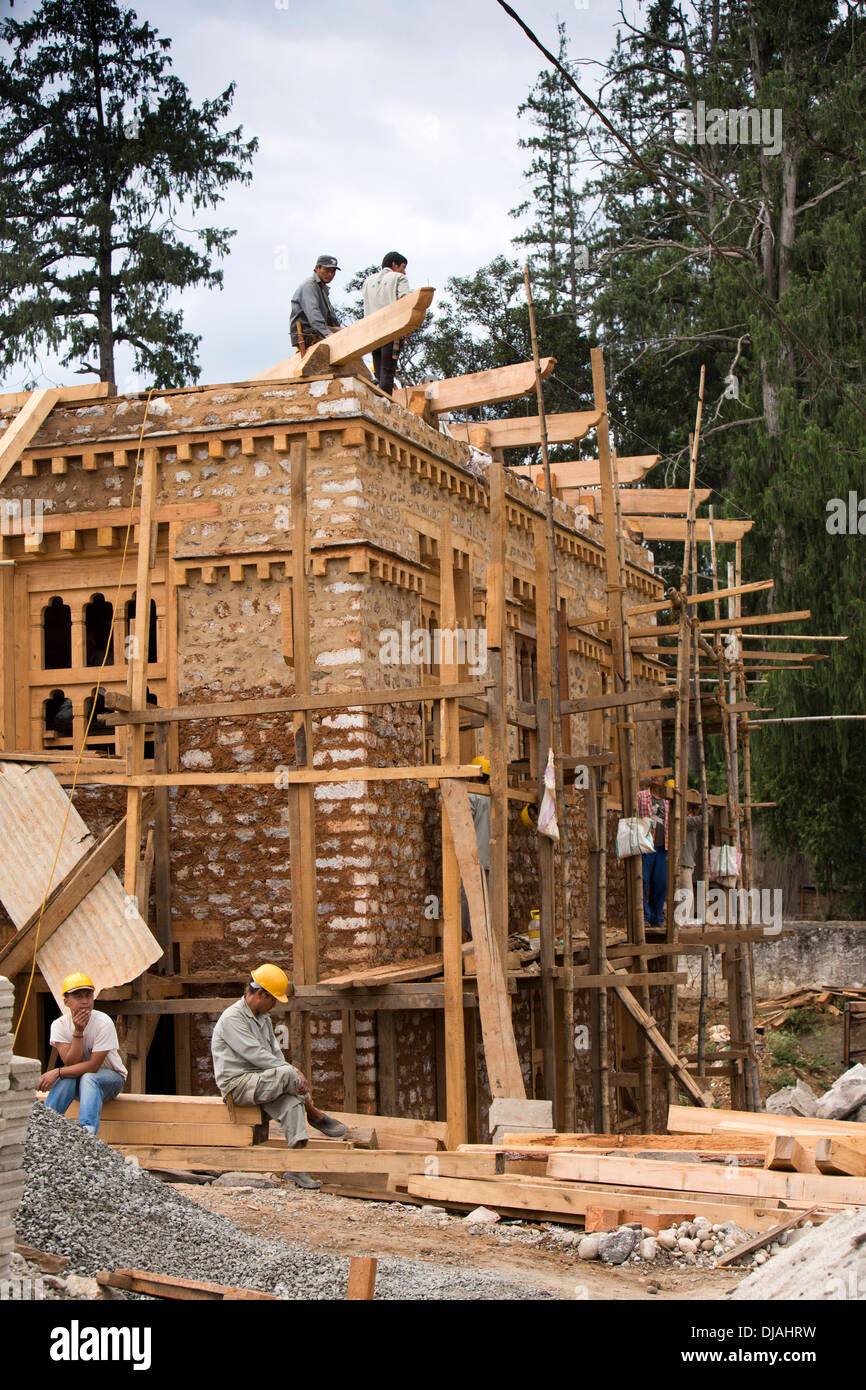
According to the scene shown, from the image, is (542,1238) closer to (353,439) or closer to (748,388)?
(353,439)

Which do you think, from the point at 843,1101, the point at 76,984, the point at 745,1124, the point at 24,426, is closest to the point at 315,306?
the point at 24,426

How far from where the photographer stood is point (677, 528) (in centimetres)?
2261

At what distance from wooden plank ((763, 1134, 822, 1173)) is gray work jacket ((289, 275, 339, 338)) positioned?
9469mm

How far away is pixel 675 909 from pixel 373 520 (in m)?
4.86

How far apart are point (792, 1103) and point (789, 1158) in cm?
1242

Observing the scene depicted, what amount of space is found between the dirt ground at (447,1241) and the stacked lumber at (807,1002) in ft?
63.9

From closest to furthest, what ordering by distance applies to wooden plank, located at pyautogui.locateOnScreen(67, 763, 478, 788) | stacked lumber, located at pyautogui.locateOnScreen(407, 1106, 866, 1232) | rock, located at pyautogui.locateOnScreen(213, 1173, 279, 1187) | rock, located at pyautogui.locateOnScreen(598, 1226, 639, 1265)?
rock, located at pyautogui.locateOnScreen(598, 1226, 639, 1265) → stacked lumber, located at pyautogui.locateOnScreen(407, 1106, 866, 1232) → rock, located at pyautogui.locateOnScreen(213, 1173, 279, 1187) → wooden plank, located at pyautogui.locateOnScreen(67, 763, 478, 788)

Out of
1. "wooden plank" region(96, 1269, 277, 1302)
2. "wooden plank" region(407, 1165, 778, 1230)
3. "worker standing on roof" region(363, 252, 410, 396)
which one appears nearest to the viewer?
"wooden plank" region(96, 1269, 277, 1302)

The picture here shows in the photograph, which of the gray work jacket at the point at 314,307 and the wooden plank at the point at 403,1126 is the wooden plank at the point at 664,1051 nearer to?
the wooden plank at the point at 403,1126

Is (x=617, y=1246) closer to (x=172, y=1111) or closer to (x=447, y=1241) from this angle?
(x=447, y=1241)

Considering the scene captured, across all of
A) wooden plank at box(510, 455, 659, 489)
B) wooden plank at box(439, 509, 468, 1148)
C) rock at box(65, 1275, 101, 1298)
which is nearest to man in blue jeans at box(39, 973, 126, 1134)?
wooden plank at box(439, 509, 468, 1148)

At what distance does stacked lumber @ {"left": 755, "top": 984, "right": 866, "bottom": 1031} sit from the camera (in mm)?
29156

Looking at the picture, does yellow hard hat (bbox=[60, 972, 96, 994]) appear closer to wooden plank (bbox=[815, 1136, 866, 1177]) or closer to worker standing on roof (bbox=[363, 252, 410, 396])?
wooden plank (bbox=[815, 1136, 866, 1177])
